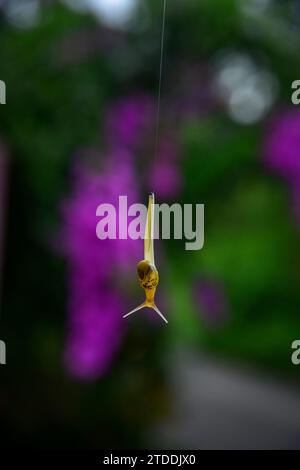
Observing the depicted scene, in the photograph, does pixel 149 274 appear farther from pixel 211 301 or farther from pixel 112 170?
pixel 211 301

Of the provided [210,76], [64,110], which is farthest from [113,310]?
[210,76]

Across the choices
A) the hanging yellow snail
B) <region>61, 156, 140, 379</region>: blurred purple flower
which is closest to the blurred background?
<region>61, 156, 140, 379</region>: blurred purple flower

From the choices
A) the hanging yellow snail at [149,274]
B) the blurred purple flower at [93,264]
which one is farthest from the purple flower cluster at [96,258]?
the hanging yellow snail at [149,274]

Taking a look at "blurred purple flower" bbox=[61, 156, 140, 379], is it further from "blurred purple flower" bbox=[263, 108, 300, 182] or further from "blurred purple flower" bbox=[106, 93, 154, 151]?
"blurred purple flower" bbox=[263, 108, 300, 182]

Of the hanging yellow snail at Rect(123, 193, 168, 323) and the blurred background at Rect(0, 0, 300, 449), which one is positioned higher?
the blurred background at Rect(0, 0, 300, 449)

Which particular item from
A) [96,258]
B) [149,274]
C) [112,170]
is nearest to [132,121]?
[112,170]

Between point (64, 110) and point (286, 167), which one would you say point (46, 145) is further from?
point (286, 167)

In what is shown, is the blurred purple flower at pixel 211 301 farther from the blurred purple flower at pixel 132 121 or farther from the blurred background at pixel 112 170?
the blurred purple flower at pixel 132 121
